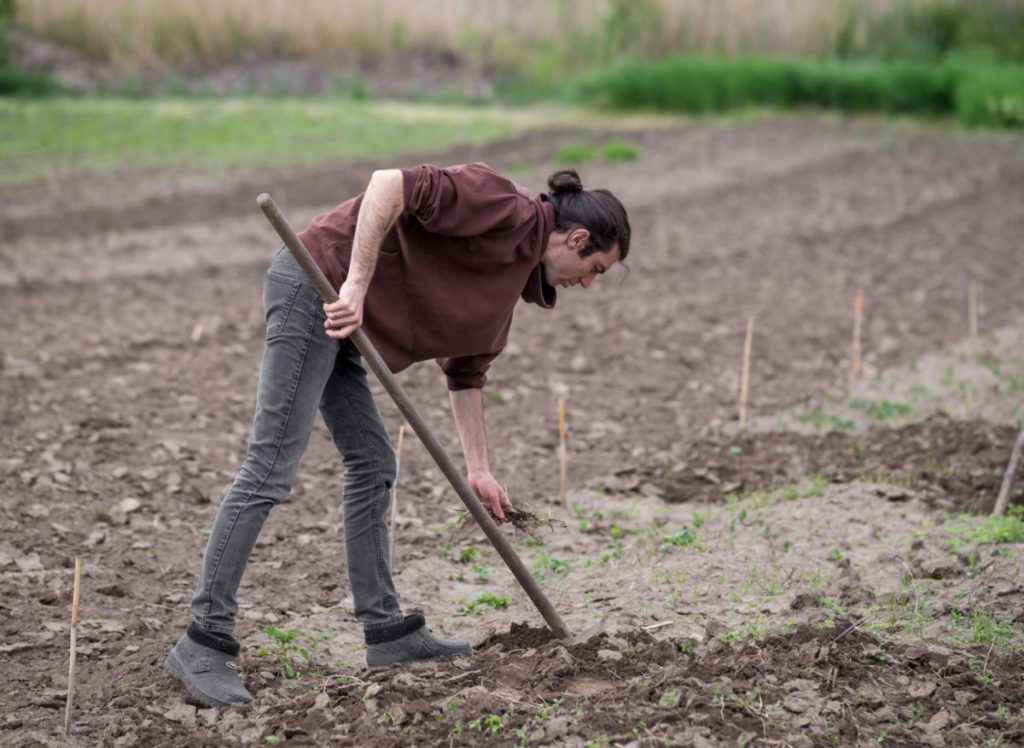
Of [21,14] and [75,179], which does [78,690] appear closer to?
[75,179]

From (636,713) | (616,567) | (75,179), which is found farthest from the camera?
(75,179)

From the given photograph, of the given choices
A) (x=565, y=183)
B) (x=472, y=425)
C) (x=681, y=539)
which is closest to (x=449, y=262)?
(x=565, y=183)

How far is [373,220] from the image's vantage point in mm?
3562

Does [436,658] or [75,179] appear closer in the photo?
[436,658]

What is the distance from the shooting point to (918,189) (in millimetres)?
15414

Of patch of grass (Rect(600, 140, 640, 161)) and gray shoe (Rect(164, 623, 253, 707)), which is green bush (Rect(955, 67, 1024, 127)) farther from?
gray shoe (Rect(164, 623, 253, 707))

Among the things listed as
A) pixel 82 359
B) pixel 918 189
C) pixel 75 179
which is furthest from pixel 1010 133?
pixel 82 359

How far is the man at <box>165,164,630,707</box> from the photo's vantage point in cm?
364

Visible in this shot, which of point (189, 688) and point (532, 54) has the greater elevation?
point (189, 688)

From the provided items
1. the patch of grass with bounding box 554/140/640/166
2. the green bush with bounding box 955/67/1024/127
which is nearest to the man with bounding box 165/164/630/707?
the patch of grass with bounding box 554/140/640/166

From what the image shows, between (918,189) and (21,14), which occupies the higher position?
(21,14)

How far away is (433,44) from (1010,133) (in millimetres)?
13034

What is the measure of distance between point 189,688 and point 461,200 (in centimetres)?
170

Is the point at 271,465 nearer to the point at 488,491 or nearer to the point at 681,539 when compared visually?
the point at 488,491
